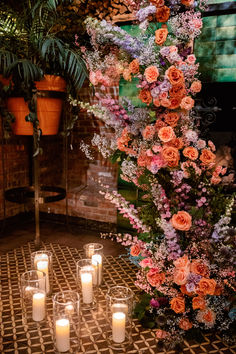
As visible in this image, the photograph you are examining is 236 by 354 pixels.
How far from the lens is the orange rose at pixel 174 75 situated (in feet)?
5.55

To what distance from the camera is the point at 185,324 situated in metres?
1.84

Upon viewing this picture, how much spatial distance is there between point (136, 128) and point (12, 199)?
5.01 ft

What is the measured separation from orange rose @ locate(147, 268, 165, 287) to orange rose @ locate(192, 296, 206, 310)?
0.19 metres

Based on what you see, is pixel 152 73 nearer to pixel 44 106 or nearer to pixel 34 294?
pixel 34 294

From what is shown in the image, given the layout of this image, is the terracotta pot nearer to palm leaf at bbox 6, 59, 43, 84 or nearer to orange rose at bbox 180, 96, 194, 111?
palm leaf at bbox 6, 59, 43, 84

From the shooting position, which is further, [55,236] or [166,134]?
[55,236]

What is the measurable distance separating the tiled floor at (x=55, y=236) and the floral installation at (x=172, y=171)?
1.13 m

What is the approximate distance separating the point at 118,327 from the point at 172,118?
3.49 feet

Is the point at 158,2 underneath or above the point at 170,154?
above

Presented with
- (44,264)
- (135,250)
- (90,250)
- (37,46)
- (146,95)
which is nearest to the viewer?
(146,95)


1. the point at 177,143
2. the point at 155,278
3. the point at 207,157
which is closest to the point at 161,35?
the point at 177,143

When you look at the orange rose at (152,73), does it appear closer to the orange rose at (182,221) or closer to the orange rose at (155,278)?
the orange rose at (182,221)

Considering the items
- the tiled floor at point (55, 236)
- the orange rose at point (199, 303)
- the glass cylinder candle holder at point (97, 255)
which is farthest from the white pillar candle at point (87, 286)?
the tiled floor at point (55, 236)

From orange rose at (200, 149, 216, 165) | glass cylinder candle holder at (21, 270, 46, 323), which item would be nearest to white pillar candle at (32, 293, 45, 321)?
glass cylinder candle holder at (21, 270, 46, 323)
